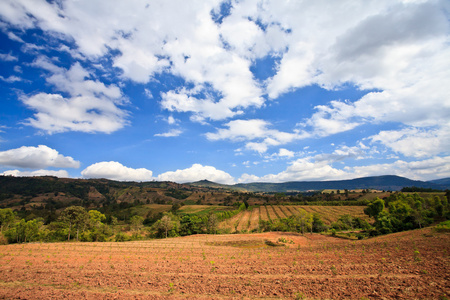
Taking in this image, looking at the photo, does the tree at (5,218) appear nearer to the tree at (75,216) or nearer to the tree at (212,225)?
the tree at (75,216)

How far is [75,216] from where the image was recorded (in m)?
56.7

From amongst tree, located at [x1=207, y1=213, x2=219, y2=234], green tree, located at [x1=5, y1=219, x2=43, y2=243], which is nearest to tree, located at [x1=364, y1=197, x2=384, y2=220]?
tree, located at [x1=207, y1=213, x2=219, y2=234]

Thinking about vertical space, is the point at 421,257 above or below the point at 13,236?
above

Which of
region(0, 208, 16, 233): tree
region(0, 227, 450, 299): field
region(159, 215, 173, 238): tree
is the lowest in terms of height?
region(159, 215, 173, 238): tree

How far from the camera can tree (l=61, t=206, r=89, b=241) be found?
56.1 m

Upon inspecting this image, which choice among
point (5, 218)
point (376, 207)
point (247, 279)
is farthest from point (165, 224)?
point (376, 207)

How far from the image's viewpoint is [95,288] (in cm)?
1562

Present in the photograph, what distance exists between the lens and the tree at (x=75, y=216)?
56062 mm

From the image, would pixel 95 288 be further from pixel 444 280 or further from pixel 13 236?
pixel 13 236

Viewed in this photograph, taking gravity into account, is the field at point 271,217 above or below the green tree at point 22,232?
below

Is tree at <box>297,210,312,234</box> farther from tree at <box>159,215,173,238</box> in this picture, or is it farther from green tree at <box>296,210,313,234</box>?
tree at <box>159,215,173,238</box>

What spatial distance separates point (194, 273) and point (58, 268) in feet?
48.2

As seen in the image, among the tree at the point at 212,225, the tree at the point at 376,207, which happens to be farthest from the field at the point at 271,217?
the tree at the point at 376,207

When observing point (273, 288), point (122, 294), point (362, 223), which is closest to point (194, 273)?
point (122, 294)
